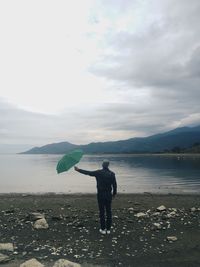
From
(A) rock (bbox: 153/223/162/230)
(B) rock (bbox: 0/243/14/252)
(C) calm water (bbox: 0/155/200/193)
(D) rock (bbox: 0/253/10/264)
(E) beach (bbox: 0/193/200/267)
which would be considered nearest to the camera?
(D) rock (bbox: 0/253/10/264)

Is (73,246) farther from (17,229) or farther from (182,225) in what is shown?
(182,225)

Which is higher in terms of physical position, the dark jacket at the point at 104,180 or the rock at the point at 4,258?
the dark jacket at the point at 104,180

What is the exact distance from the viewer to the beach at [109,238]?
11.3 meters

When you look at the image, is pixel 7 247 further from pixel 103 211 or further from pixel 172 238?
pixel 172 238

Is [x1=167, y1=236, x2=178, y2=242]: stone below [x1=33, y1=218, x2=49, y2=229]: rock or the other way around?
below

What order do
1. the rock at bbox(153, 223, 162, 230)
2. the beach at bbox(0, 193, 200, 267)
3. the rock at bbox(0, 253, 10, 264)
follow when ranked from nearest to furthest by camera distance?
1. the rock at bbox(0, 253, 10, 264)
2. the beach at bbox(0, 193, 200, 267)
3. the rock at bbox(153, 223, 162, 230)

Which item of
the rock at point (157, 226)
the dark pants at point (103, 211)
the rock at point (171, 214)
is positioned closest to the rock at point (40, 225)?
the dark pants at point (103, 211)

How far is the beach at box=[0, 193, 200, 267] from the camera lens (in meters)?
11.3

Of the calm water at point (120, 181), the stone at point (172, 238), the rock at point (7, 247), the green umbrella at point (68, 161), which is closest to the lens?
the rock at point (7, 247)

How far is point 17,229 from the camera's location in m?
14.9

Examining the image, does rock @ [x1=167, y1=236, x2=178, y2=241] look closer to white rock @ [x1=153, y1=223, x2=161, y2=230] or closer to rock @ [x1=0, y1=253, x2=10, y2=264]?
white rock @ [x1=153, y1=223, x2=161, y2=230]

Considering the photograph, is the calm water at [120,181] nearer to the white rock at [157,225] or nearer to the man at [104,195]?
the white rock at [157,225]

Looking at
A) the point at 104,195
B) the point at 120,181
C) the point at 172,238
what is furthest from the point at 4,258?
the point at 120,181

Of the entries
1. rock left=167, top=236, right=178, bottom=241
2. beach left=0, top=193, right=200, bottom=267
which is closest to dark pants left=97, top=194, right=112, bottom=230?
beach left=0, top=193, right=200, bottom=267
